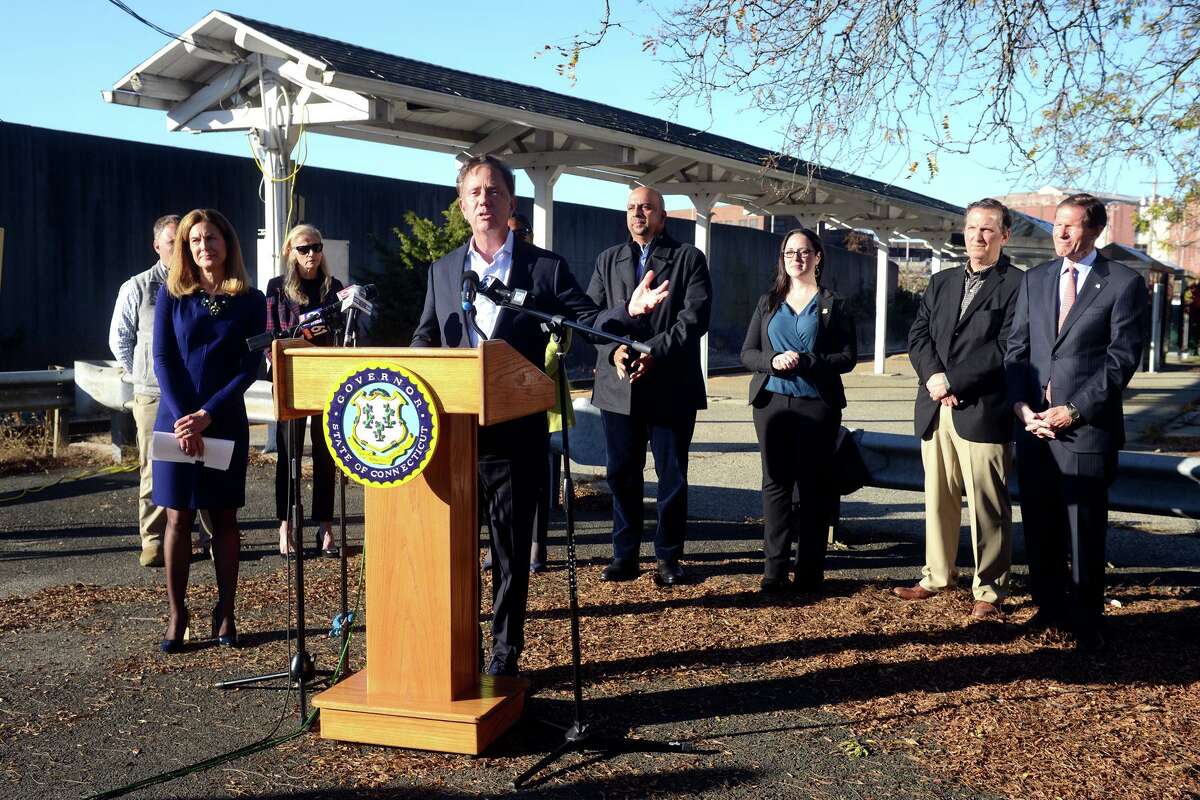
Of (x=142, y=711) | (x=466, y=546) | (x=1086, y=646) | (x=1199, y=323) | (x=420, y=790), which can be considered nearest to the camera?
(x=420, y=790)

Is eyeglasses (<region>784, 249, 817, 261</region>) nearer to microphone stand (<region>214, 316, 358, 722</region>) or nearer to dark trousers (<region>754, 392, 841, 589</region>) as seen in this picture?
dark trousers (<region>754, 392, 841, 589</region>)

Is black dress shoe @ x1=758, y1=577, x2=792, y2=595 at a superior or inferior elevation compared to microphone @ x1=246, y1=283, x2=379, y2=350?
inferior

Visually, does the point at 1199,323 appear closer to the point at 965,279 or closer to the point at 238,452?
the point at 965,279

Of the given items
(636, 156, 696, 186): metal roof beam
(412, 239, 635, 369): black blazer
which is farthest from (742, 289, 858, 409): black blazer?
(636, 156, 696, 186): metal roof beam

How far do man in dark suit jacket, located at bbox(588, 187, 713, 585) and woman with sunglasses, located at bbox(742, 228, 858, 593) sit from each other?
43 centimetres

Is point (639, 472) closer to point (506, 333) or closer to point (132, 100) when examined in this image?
point (506, 333)

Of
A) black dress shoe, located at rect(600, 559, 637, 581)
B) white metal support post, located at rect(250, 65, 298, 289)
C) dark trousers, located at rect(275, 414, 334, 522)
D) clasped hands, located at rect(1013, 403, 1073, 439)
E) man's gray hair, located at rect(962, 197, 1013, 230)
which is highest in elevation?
white metal support post, located at rect(250, 65, 298, 289)

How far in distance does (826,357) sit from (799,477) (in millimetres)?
693

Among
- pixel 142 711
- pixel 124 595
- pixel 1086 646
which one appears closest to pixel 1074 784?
pixel 1086 646

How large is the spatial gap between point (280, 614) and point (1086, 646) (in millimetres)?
4011

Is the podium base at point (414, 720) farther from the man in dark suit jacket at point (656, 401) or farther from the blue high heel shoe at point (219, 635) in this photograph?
the man in dark suit jacket at point (656, 401)

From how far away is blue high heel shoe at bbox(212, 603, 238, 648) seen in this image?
16.8ft

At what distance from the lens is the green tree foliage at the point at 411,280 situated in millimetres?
14781

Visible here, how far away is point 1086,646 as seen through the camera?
5.12 meters
